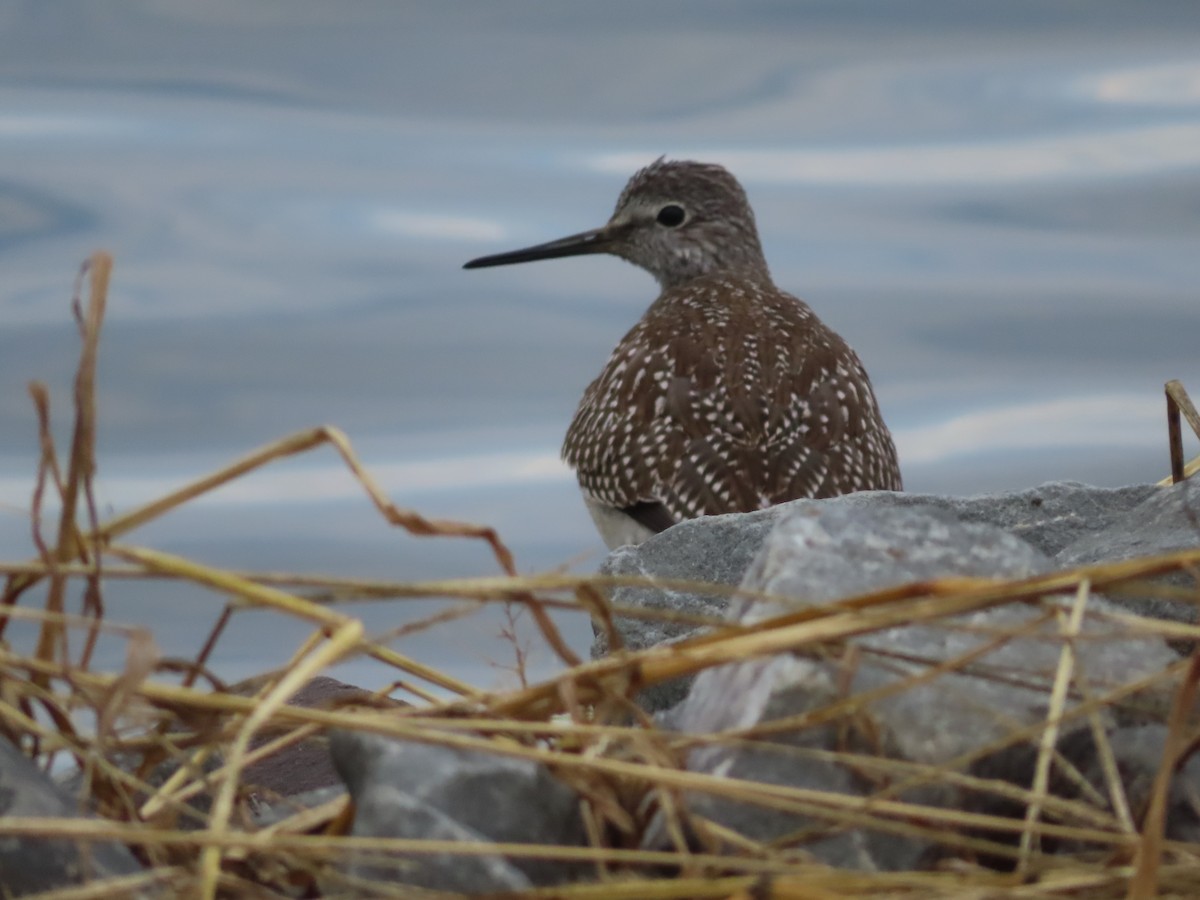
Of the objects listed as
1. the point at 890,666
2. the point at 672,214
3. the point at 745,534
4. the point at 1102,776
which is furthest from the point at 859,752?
the point at 672,214

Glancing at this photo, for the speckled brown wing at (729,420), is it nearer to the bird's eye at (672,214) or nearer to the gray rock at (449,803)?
the bird's eye at (672,214)

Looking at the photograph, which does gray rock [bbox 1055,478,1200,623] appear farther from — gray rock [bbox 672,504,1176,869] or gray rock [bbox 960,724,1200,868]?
gray rock [bbox 960,724,1200,868]

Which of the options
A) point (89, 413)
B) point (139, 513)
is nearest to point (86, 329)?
point (89, 413)

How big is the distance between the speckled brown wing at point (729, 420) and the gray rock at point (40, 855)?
435 cm

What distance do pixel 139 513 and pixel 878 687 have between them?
903 mm

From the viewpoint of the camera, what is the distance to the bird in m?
6.25

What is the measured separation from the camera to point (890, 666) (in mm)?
1936

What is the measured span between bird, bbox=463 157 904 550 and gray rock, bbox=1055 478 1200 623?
261 cm

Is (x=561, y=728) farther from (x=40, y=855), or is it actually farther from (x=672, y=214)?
(x=672, y=214)

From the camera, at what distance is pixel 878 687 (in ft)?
6.66

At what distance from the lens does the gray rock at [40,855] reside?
1.87 m

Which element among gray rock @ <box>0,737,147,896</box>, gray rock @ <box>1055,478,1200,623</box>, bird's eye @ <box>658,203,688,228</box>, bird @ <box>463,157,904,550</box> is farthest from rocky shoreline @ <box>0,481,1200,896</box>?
bird's eye @ <box>658,203,688,228</box>

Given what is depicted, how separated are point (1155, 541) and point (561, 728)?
167cm

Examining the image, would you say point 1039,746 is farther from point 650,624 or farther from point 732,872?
→ point 650,624
